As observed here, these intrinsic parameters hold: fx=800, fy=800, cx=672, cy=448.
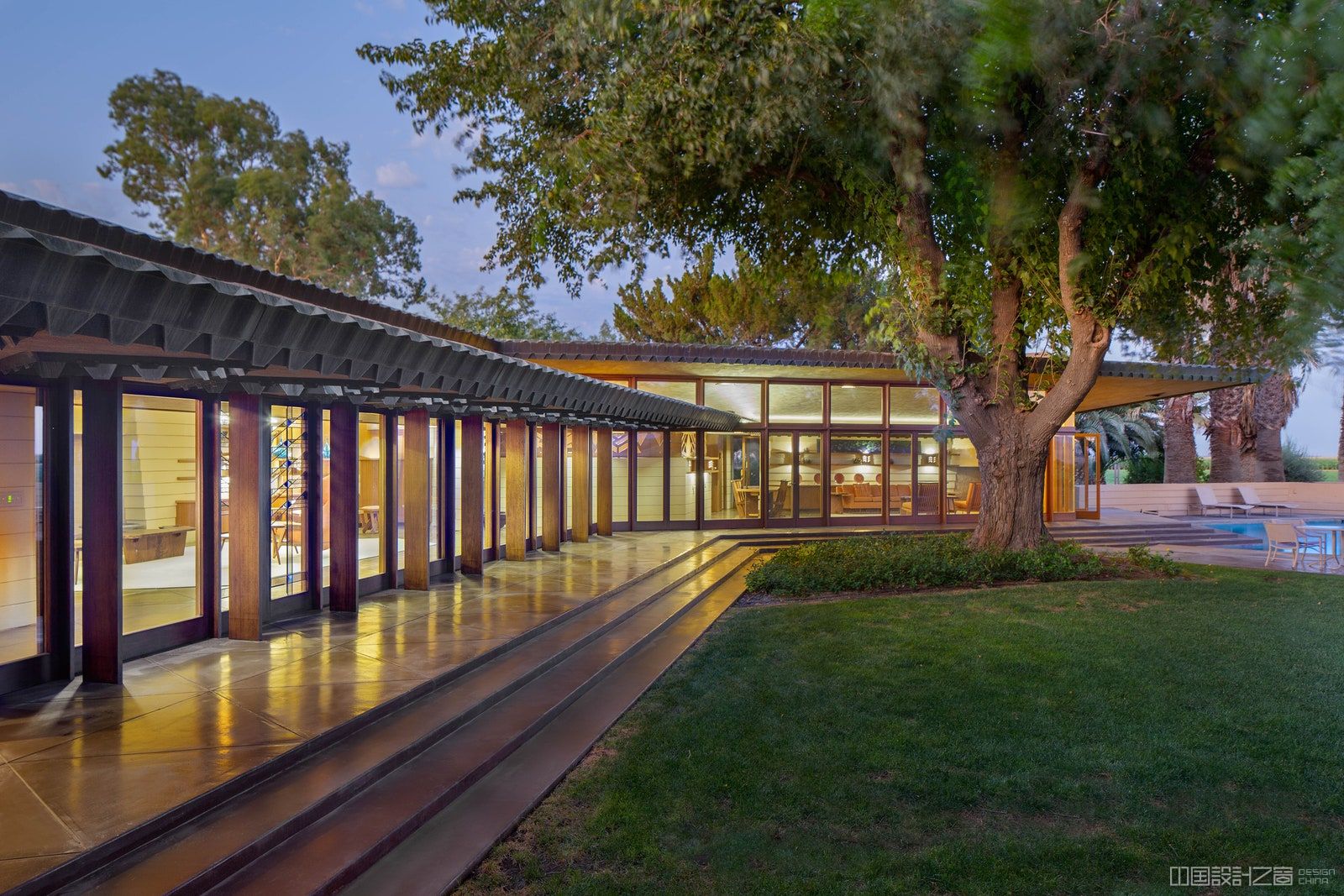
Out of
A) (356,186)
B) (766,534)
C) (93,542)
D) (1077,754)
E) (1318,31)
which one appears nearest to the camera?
(1318,31)

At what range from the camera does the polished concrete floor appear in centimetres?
364

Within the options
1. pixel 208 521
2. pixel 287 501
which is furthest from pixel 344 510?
pixel 208 521

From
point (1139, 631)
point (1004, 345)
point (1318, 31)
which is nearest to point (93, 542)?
point (1318, 31)

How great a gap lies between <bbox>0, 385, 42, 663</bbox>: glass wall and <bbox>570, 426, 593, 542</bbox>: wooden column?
9478 millimetres

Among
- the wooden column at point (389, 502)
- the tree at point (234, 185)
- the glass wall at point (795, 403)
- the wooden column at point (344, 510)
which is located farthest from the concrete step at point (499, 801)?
the tree at point (234, 185)

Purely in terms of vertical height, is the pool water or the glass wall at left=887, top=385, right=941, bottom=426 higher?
the glass wall at left=887, top=385, right=941, bottom=426

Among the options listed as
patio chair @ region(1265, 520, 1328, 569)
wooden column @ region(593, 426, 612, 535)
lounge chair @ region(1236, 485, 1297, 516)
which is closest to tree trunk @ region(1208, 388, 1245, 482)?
lounge chair @ region(1236, 485, 1297, 516)

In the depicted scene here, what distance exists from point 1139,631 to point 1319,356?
21.5ft

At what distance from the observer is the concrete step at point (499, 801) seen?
11.8 ft

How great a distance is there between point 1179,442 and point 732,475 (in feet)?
60.1

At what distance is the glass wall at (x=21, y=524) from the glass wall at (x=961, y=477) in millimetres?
17496

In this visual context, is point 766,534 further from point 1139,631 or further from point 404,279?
point 404,279

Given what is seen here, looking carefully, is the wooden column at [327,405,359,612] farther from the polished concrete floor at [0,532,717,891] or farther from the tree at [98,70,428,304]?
the tree at [98,70,428,304]

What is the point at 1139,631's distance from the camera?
8.09m
